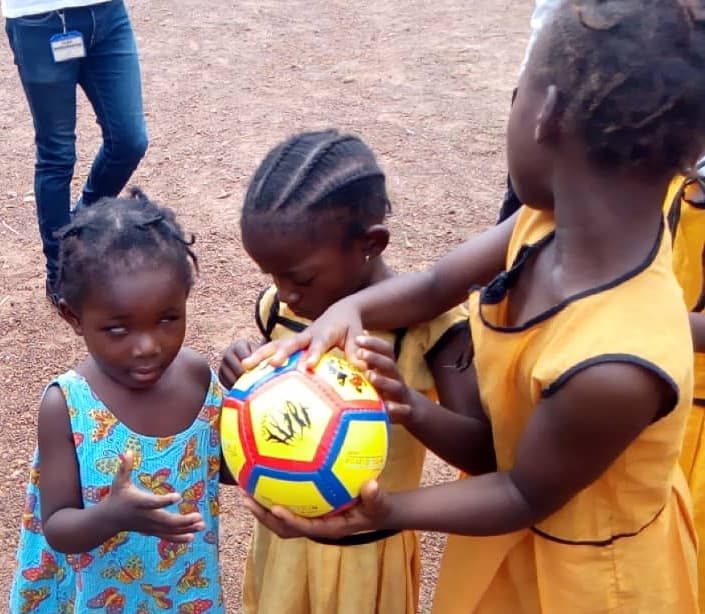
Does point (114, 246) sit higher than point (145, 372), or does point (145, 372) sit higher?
point (114, 246)

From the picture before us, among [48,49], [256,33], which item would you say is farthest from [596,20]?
[256,33]

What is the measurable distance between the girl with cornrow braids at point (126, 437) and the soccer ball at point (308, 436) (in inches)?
9.9

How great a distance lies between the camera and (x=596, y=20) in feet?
4.81

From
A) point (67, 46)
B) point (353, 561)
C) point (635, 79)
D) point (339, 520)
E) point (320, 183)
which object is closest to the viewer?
point (635, 79)

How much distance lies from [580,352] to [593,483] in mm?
333

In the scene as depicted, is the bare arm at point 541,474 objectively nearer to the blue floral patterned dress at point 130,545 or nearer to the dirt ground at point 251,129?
the blue floral patterned dress at point 130,545

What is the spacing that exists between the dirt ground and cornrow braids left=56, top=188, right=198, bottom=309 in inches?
63.6

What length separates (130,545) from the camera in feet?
7.43

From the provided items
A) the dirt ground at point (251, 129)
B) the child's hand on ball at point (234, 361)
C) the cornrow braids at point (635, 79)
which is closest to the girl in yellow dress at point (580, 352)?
the cornrow braids at point (635, 79)

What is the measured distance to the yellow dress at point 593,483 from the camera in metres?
1.55

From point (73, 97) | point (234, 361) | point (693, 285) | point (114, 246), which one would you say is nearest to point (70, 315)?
point (114, 246)

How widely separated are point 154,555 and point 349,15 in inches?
309

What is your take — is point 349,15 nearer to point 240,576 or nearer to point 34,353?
point 34,353

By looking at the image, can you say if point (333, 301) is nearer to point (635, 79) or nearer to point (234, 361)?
point (234, 361)
